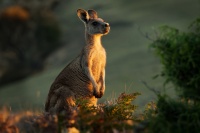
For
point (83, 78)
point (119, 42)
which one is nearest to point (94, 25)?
point (83, 78)

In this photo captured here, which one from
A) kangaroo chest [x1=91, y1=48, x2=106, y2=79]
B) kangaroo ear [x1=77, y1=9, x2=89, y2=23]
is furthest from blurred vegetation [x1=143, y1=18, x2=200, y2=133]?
kangaroo ear [x1=77, y1=9, x2=89, y2=23]

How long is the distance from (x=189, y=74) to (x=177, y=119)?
688 mm

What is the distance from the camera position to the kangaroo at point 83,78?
1445 centimetres

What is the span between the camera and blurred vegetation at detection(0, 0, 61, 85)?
2891 inches

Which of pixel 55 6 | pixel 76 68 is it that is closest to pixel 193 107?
pixel 76 68

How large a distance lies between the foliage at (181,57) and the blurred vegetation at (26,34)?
61951mm

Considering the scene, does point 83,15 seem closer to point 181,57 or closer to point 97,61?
point 97,61

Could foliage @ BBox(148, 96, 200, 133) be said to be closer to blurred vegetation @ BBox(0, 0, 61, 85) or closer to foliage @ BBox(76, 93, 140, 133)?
foliage @ BBox(76, 93, 140, 133)

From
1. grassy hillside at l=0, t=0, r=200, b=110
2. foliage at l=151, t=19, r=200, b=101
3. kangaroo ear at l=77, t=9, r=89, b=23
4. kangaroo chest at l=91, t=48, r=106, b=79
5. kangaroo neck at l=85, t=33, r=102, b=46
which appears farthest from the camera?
grassy hillside at l=0, t=0, r=200, b=110

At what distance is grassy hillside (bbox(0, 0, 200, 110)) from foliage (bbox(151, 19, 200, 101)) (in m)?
29.7

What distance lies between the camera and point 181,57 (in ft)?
32.7

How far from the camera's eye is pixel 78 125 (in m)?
10.7

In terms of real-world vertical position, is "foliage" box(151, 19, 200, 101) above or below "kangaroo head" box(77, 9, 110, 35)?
below

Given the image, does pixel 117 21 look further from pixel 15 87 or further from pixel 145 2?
pixel 15 87
